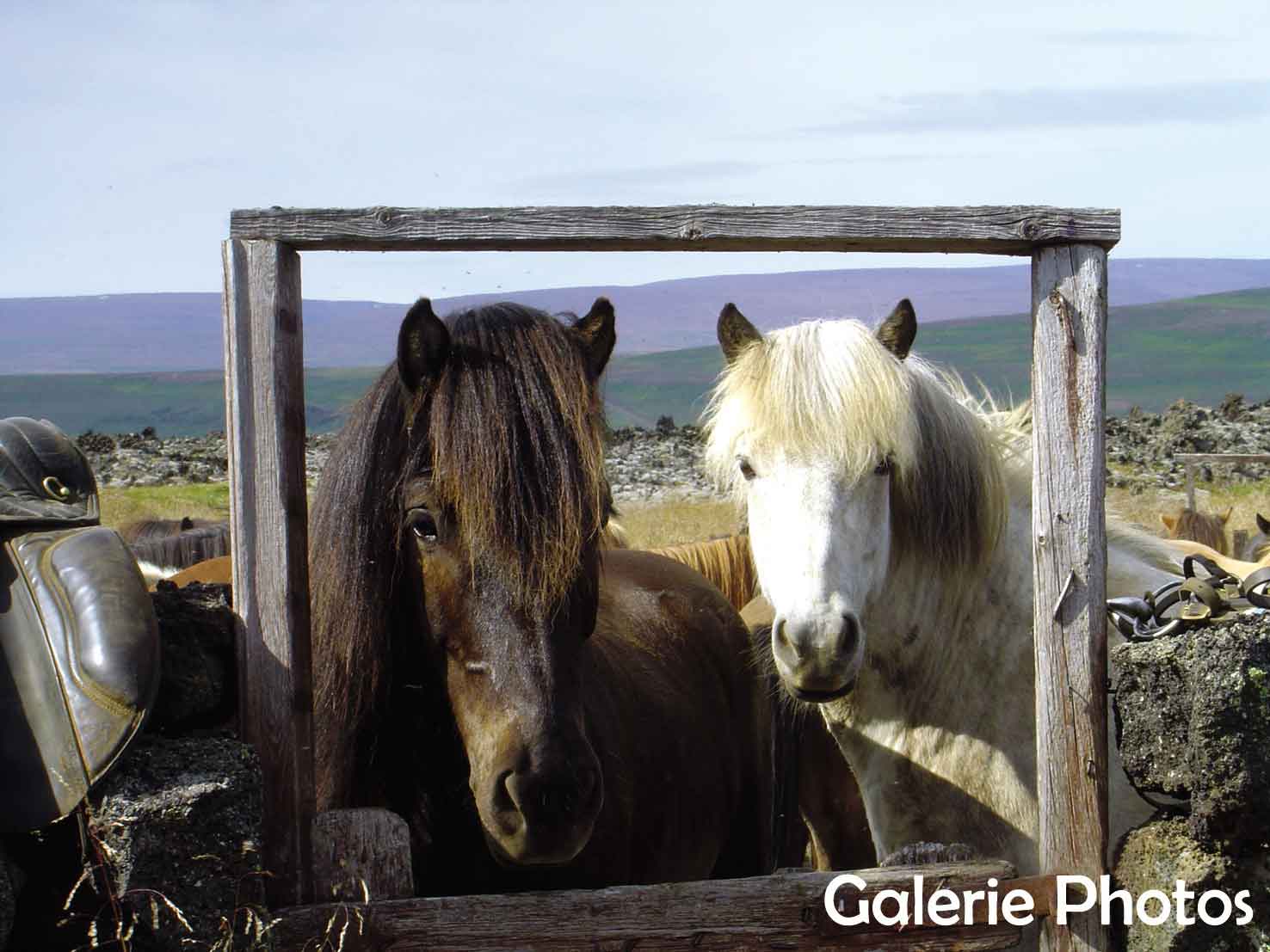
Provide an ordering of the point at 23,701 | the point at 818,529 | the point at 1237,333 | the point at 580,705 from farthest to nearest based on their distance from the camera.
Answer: the point at 1237,333
the point at 818,529
the point at 580,705
the point at 23,701

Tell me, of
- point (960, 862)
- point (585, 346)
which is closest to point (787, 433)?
point (585, 346)

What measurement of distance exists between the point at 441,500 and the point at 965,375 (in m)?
64.8

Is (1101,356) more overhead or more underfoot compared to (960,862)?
more overhead

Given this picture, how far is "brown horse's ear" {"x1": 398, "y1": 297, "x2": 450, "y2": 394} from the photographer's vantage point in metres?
2.72

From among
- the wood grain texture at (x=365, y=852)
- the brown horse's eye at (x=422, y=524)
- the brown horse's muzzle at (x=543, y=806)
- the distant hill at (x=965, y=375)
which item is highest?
the brown horse's eye at (x=422, y=524)

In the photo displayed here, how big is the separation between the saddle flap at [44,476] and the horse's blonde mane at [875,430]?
5.66 feet

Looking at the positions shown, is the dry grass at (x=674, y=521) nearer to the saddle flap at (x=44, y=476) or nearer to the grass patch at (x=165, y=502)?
the grass patch at (x=165, y=502)

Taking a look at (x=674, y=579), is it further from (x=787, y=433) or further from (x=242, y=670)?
(x=242, y=670)

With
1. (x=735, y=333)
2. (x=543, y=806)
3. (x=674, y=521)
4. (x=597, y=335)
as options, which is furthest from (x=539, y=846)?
(x=674, y=521)

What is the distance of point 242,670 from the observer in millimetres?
2754

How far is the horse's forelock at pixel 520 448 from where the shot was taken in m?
2.64

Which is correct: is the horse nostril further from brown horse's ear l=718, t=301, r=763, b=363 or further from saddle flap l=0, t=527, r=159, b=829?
saddle flap l=0, t=527, r=159, b=829

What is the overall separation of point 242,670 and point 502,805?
2.35 feet

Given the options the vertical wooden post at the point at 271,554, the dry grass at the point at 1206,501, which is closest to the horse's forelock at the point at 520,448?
the vertical wooden post at the point at 271,554
